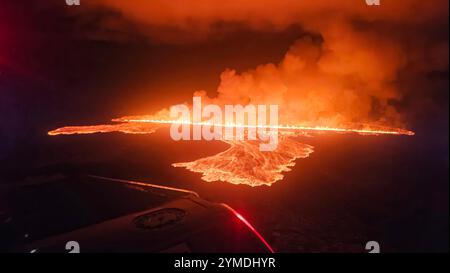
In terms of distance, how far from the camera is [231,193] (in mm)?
10773

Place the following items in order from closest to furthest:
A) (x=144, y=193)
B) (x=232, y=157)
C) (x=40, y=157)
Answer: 1. (x=144, y=193)
2. (x=40, y=157)
3. (x=232, y=157)

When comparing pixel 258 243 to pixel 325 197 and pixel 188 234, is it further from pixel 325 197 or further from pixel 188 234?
pixel 325 197

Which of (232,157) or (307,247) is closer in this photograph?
(307,247)
